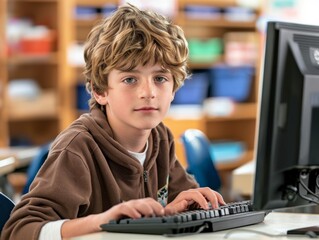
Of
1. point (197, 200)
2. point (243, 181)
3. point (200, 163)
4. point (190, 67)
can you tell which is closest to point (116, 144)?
point (197, 200)

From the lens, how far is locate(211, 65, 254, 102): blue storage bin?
6727mm

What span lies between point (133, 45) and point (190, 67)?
4738 mm

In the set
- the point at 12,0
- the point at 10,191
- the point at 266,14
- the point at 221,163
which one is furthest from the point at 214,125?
the point at 10,191

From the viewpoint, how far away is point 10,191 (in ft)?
10.3

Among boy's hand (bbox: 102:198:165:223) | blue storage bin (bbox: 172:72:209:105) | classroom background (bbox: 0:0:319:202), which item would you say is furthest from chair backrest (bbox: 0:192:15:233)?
blue storage bin (bbox: 172:72:209:105)

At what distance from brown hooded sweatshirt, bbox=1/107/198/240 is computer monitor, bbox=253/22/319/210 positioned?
455mm

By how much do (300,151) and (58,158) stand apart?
0.56m

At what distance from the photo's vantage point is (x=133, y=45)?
1.89m

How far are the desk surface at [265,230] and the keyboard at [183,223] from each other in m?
0.01

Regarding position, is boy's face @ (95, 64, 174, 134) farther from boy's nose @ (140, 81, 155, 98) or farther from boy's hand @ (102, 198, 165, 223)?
boy's hand @ (102, 198, 165, 223)

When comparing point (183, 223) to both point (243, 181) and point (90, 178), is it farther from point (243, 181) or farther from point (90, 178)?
point (243, 181)

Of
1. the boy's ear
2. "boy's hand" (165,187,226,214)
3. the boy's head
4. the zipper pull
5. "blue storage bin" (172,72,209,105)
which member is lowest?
"blue storage bin" (172,72,209,105)

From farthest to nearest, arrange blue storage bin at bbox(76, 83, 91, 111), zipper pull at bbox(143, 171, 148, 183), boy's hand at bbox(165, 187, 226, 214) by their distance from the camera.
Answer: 1. blue storage bin at bbox(76, 83, 91, 111)
2. zipper pull at bbox(143, 171, 148, 183)
3. boy's hand at bbox(165, 187, 226, 214)

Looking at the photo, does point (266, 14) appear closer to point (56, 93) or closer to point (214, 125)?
point (214, 125)
